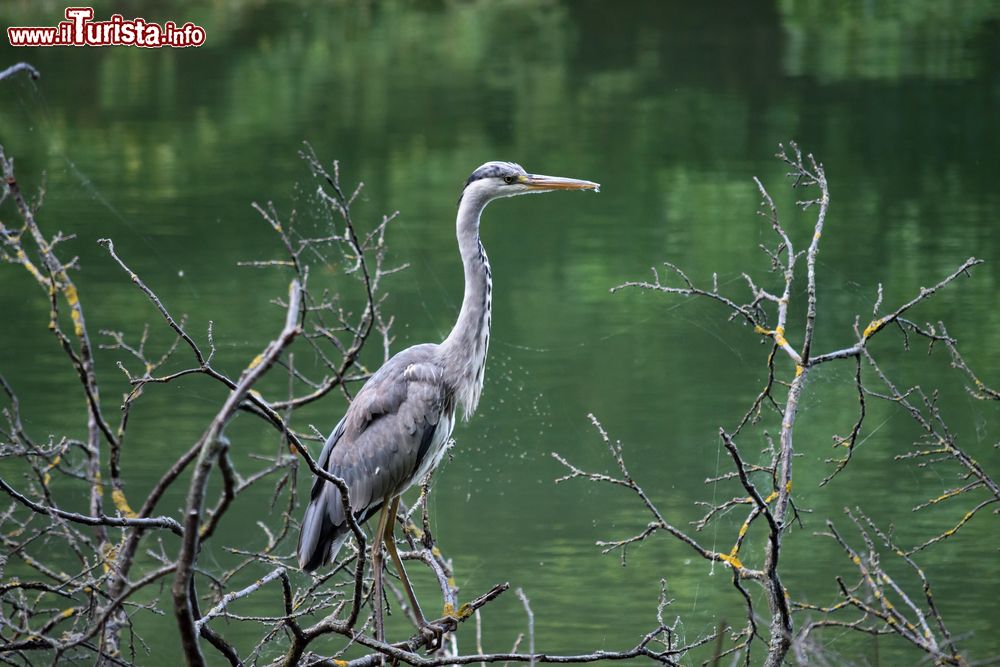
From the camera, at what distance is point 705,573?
28.8ft

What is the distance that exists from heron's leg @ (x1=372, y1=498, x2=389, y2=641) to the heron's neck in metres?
0.42

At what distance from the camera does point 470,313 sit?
→ 381cm

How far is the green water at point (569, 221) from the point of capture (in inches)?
374

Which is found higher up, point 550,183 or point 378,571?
point 550,183

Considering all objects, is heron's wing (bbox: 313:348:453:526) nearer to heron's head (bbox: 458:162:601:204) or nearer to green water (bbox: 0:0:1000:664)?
heron's head (bbox: 458:162:601:204)

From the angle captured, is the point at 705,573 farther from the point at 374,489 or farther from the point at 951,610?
the point at 374,489

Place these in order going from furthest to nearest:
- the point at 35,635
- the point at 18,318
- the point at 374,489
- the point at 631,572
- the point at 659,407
→ the point at 18,318 → the point at 659,407 → the point at 631,572 → the point at 374,489 → the point at 35,635

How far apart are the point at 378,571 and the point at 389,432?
0.44m

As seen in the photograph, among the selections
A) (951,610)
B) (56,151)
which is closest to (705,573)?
(951,610)

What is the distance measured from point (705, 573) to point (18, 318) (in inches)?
308

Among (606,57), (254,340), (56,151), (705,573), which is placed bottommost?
(705,573)

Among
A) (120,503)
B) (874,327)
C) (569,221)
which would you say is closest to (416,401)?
(120,503)

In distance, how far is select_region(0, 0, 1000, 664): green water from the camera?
949 cm

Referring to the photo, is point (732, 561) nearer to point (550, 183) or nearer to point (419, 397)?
point (419, 397)
